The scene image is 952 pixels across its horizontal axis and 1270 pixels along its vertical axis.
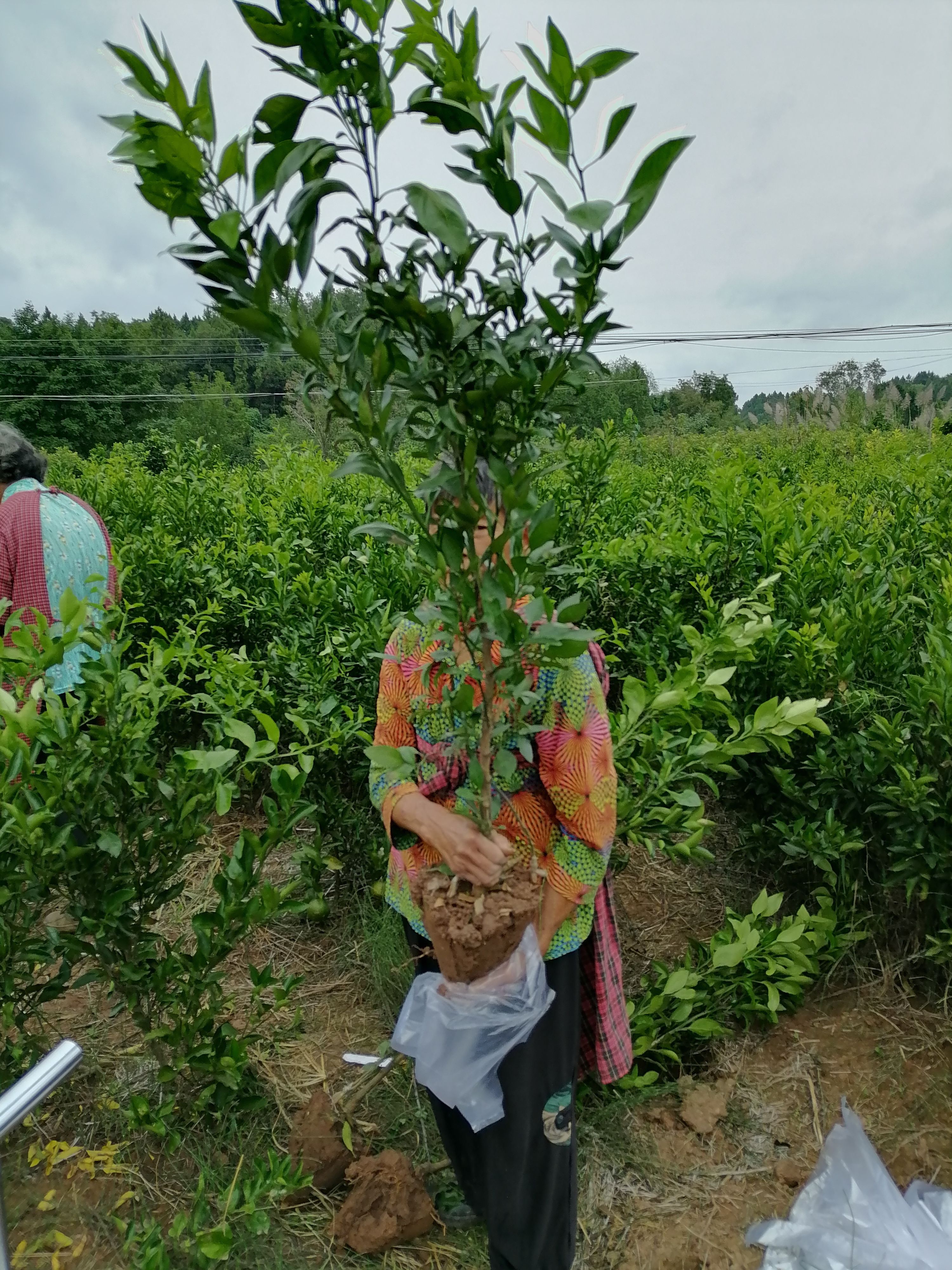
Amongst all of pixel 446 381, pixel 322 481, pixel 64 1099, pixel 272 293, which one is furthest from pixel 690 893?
pixel 322 481

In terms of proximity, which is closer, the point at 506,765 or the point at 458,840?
the point at 506,765

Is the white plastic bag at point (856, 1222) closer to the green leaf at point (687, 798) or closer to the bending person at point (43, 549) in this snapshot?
the green leaf at point (687, 798)

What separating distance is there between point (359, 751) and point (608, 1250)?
5.09 ft

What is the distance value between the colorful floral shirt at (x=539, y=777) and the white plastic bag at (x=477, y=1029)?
0.55 feet

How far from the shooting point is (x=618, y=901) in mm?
2961

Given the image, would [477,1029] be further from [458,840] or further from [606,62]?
[606,62]

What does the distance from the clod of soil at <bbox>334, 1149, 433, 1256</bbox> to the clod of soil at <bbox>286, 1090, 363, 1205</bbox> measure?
0.08 metres

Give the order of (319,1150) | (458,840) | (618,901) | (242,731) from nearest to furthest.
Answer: (458,840) < (242,731) < (319,1150) < (618,901)

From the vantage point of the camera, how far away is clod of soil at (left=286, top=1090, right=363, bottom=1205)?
1946 mm

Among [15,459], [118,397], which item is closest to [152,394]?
[118,397]

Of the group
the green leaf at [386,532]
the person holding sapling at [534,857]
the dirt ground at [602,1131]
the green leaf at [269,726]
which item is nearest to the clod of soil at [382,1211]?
the dirt ground at [602,1131]

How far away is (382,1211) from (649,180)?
2078mm

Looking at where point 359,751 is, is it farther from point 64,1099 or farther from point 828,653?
point 828,653

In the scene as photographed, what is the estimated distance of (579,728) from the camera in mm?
1425
